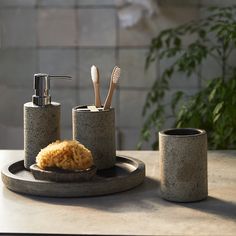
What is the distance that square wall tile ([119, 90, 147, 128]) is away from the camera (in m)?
2.09

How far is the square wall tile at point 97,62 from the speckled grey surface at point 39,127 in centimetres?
92

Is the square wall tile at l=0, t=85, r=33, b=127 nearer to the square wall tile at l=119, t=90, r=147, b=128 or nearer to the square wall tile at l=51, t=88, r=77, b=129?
the square wall tile at l=51, t=88, r=77, b=129

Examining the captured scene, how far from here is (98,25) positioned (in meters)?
2.07

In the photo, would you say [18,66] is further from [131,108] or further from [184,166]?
[184,166]

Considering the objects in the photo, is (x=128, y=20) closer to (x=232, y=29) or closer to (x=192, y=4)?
(x=192, y=4)

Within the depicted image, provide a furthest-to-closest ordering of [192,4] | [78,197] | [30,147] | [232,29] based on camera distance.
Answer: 1. [192,4]
2. [232,29]
3. [30,147]
4. [78,197]

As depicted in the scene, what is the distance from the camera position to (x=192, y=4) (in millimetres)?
2021

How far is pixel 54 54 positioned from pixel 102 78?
176 millimetres

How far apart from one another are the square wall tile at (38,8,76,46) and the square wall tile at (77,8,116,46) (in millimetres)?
35

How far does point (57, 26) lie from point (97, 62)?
0.17 metres

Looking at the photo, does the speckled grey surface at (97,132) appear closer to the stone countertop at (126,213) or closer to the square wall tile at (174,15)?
the stone countertop at (126,213)

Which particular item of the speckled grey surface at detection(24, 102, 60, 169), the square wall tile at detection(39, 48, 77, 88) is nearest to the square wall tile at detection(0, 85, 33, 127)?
the square wall tile at detection(39, 48, 77, 88)

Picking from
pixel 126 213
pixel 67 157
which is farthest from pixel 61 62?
pixel 126 213

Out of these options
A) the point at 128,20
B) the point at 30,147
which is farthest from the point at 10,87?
the point at 30,147
